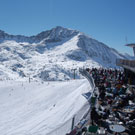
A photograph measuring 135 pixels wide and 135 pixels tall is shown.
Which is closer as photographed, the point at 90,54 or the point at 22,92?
the point at 22,92

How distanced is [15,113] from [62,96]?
286 inches

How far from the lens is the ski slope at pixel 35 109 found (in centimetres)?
1265

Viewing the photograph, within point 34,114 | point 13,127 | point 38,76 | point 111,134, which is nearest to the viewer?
point 111,134

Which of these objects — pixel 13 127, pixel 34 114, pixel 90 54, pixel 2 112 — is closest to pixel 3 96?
pixel 2 112

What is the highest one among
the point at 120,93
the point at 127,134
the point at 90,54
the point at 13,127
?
the point at 90,54

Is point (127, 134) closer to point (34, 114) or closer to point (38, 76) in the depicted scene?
point (34, 114)

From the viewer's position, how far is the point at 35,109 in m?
18.0

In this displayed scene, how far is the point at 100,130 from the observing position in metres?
8.20

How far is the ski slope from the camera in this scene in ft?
41.5

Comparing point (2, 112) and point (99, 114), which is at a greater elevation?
point (99, 114)

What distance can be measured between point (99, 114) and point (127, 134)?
214 centimetres

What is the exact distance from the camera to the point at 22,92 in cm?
2444

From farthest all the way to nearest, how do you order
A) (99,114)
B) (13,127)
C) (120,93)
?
(120,93) → (13,127) → (99,114)

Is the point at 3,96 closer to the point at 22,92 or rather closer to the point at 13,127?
the point at 22,92
